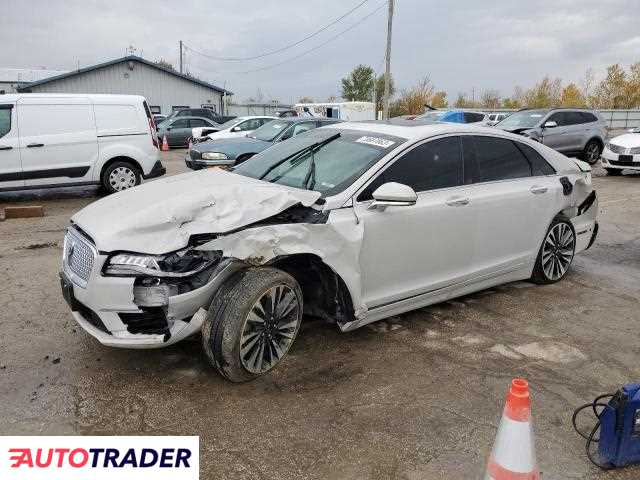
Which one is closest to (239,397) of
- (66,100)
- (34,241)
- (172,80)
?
(34,241)

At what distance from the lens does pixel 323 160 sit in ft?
13.4

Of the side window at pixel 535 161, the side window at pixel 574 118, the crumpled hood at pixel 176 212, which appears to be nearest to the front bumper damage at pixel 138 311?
the crumpled hood at pixel 176 212

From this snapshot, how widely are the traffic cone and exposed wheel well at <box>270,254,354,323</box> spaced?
1533 mm

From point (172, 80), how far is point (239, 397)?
35.3m

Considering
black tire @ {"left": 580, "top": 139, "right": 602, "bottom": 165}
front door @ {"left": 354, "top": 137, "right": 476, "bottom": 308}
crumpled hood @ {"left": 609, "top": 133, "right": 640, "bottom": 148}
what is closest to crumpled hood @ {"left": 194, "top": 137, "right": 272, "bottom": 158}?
front door @ {"left": 354, "top": 137, "right": 476, "bottom": 308}

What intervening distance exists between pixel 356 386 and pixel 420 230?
124 cm

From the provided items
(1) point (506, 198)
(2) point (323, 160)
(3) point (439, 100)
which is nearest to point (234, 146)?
(2) point (323, 160)

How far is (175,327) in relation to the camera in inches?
123

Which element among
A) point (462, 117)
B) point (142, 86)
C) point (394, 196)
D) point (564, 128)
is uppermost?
point (142, 86)

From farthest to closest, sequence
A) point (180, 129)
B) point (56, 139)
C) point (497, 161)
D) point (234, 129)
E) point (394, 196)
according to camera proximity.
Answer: point (180, 129), point (234, 129), point (56, 139), point (497, 161), point (394, 196)

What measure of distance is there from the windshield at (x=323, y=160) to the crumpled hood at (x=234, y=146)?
6.83 meters

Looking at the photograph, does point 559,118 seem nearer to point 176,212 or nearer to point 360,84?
point 176,212

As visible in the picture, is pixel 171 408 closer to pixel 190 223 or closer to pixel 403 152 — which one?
pixel 190 223

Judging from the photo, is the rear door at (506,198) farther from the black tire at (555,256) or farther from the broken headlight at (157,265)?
the broken headlight at (157,265)
